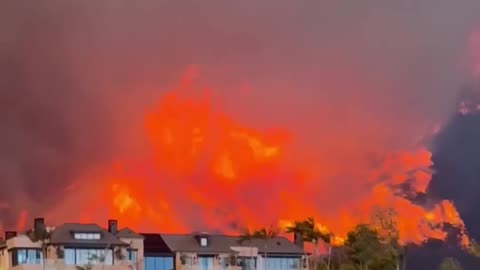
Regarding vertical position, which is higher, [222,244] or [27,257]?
[222,244]

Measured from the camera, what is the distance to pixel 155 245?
58.8 meters

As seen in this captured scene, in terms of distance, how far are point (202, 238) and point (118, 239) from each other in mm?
5169

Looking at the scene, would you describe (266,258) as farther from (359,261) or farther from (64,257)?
(64,257)

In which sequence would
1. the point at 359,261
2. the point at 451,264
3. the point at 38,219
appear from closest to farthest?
the point at 451,264, the point at 38,219, the point at 359,261

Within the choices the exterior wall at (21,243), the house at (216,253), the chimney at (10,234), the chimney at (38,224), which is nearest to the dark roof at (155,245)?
the house at (216,253)

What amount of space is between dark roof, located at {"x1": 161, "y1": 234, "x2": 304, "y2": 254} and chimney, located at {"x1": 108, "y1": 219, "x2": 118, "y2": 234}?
8.96 feet

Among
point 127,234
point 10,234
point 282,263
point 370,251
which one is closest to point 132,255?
point 127,234

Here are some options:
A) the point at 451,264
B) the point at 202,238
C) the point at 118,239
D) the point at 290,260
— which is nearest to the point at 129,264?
the point at 118,239

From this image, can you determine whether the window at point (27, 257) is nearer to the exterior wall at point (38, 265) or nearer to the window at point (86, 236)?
the exterior wall at point (38, 265)

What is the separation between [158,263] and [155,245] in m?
1.15

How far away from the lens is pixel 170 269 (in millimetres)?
58375

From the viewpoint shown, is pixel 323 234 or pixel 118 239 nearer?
pixel 118 239

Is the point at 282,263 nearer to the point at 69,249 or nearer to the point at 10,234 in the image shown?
the point at 69,249

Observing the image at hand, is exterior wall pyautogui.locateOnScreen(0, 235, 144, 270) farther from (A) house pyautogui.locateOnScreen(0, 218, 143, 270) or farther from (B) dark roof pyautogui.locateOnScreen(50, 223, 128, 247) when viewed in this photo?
(B) dark roof pyautogui.locateOnScreen(50, 223, 128, 247)
